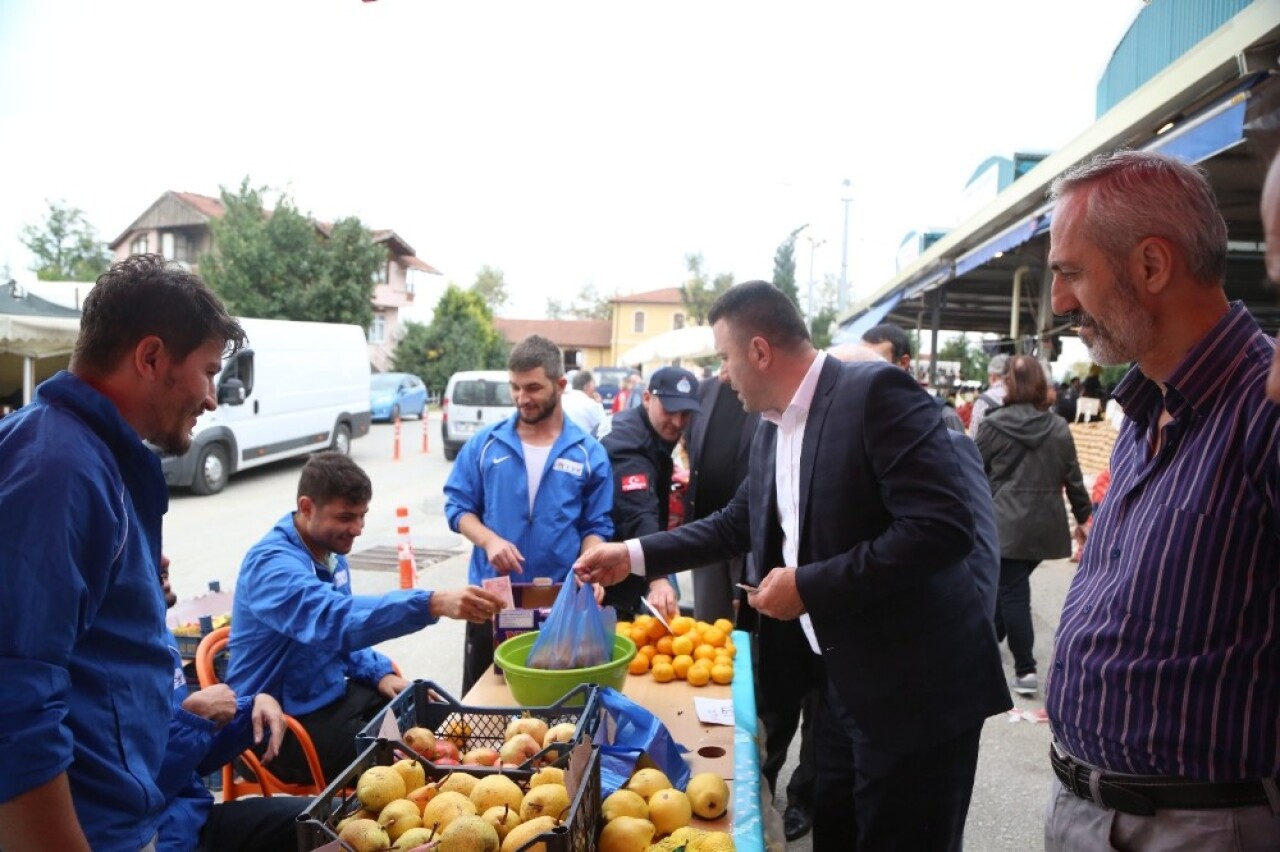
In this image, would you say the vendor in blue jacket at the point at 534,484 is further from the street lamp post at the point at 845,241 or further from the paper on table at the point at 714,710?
the street lamp post at the point at 845,241

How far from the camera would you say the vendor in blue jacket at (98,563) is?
4.62ft

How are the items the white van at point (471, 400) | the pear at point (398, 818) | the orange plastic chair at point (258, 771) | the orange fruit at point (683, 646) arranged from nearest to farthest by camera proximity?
the pear at point (398, 818), the orange plastic chair at point (258, 771), the orange fruit at point (683, 646), the white van at point (471, 400)

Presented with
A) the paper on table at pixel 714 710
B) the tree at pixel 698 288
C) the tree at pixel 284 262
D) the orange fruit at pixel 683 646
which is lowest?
the paper on table at pixel 714 710

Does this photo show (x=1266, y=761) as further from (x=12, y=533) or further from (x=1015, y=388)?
(x=1015, y=388)

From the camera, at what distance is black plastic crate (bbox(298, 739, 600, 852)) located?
153 cm

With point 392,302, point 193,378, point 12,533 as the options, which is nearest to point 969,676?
point 193,378

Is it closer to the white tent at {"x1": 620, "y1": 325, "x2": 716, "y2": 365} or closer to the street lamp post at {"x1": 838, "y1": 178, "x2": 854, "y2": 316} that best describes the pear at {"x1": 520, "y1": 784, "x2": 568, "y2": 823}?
the white tent at {"x1": 620, "y1": 325, "x2": 716, "y2": 365}

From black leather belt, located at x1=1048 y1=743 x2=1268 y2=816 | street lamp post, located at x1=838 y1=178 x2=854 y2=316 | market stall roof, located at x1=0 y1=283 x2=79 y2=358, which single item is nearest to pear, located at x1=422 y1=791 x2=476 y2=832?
black leather belt, located at x1=1048 y1=743 x2=1268 y2=816

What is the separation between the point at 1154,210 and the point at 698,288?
6622 centimetres

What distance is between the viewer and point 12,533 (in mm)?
1420

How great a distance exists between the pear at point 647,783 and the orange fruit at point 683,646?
1107 mm

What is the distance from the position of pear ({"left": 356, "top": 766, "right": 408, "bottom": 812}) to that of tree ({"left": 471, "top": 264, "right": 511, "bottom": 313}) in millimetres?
79350

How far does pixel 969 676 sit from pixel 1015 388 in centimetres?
369

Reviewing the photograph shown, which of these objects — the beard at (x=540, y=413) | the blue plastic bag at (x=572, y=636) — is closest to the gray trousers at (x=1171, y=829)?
the blue plastic bag at (x=572, y=636)
